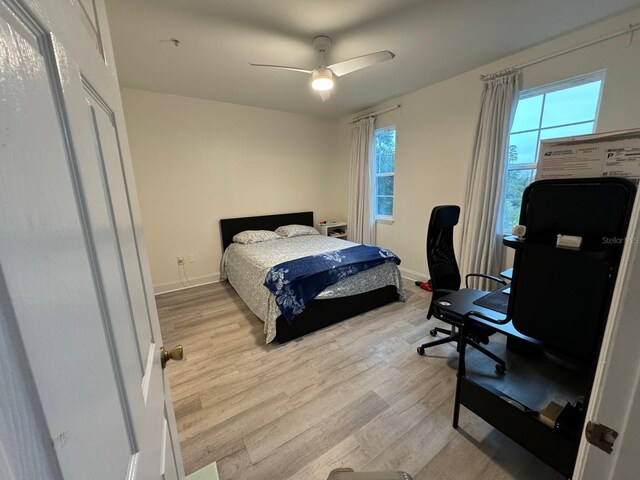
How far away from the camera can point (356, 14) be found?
1885mm

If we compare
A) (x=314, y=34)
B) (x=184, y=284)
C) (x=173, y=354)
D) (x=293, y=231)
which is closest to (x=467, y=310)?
(x=173, y=354)

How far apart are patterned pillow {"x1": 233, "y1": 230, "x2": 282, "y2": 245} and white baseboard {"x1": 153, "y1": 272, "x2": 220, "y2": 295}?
0.68m

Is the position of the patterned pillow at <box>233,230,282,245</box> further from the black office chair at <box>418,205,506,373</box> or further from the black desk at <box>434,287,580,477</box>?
the black desk at <box>434,287,580,477</box>

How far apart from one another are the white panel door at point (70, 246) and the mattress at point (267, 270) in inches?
72.6

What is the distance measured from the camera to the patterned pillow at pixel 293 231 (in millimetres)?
4042

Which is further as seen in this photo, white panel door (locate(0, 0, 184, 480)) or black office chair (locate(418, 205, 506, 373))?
black office chair (locate(418, 205, 506, 373))

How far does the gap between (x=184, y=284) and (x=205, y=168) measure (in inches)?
66.5

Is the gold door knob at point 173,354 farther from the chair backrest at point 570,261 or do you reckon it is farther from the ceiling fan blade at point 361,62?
the ceiling fan blade at point 361,62

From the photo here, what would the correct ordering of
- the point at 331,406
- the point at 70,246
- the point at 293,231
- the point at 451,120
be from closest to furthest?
1. the point at 70,246
2. the point at 331,406
3. the point at 451,120
4. the point at 293,231

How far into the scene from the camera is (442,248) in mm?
2102

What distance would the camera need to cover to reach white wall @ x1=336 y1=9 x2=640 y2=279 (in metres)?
1.99

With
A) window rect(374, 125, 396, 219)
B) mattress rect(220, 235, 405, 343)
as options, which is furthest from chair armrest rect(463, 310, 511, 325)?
window rect(374, 125, 396, 219)

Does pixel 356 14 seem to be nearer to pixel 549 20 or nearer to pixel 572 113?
pixel 549 20

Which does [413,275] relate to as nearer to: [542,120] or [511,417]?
[542,120]
